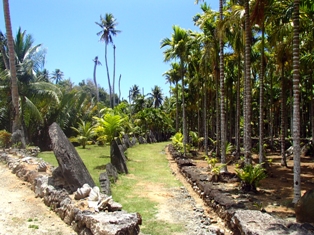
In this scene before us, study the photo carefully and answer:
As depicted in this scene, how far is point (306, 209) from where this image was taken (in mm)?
7148

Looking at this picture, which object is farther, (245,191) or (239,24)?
(239,24)

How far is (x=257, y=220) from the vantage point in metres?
6.52

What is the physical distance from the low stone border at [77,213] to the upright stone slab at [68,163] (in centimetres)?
39

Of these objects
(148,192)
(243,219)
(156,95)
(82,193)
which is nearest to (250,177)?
(148,192)

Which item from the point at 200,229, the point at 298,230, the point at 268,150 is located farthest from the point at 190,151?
the point at 298,230

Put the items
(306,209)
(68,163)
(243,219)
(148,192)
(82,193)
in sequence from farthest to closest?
(148,192) → (68,163) → (82,193) → (306,209) → (243,219)

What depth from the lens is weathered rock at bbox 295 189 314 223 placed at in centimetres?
706

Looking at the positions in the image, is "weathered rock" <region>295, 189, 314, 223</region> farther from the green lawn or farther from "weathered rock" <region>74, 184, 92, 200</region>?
"weathered rock" <region>74, 184, 92, 200</region>

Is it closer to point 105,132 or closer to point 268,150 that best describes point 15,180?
point 105,132

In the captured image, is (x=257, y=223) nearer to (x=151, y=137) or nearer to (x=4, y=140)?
(x=4, y=140)

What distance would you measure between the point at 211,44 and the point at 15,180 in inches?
445

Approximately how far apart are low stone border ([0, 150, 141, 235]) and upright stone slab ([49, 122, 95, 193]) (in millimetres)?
395

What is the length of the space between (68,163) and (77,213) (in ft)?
7.52

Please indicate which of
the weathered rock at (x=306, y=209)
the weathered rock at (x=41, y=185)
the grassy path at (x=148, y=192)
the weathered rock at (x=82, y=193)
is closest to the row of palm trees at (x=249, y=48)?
the weathered rock at (x=306, y=209)
